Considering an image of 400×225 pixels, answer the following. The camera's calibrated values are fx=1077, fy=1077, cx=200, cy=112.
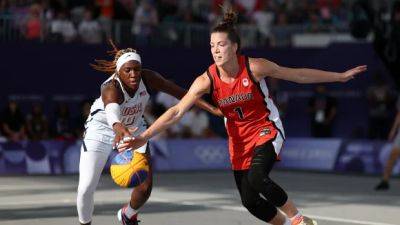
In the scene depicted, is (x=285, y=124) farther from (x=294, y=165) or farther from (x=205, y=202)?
(x=205, y=202)

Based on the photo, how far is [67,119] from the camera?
24.8 meters

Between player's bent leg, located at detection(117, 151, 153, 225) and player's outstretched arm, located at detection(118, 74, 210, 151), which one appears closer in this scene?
player's outstretched arm, located at detection(118, 74, 210, 151)

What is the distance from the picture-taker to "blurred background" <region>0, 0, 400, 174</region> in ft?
78.1

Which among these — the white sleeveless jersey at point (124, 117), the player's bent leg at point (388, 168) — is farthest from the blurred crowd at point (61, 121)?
the white sleeveless jersey at point (124, 117)

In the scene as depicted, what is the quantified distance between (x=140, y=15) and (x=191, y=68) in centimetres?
233

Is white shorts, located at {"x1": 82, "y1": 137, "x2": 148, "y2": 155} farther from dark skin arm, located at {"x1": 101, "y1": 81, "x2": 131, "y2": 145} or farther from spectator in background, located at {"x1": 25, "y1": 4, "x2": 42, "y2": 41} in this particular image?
spectator in background, located at {"x1": 25, "y1": 4, "x2": 42, "y2": 41}

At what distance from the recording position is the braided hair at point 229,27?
10.2 metres

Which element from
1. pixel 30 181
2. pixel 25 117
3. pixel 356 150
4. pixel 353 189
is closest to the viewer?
pixel 353 189

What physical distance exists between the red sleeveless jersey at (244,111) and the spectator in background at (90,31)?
52.0 feet

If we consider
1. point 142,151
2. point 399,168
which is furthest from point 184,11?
point 142,151

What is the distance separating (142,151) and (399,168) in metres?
11.9

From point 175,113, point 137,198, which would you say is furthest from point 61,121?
point 175,113

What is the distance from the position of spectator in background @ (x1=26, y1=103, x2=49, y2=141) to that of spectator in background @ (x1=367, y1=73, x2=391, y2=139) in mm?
7617

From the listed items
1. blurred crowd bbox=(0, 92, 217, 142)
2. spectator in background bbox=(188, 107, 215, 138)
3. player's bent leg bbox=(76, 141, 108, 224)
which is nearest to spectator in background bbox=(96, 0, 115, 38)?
blurred crowd bbox=(0, 92, 217, 142)
